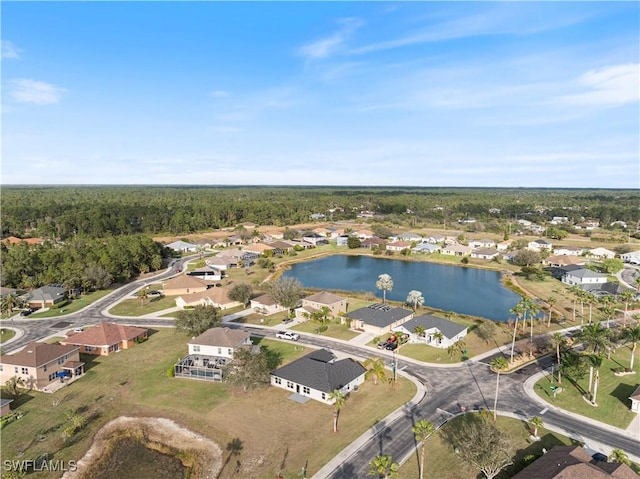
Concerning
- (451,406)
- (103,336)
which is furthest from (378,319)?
(103,336)

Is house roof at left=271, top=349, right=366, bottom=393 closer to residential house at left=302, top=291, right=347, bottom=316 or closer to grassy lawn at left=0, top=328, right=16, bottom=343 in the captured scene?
residential house at left=302, top=291, right=347, bottom=316

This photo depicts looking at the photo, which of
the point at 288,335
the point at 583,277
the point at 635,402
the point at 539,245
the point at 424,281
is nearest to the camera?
the point at 635,402

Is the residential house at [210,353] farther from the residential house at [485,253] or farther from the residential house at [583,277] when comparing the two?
the residential house at [485,253]

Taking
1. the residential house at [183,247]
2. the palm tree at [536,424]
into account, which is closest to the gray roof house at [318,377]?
the palm tree at [536,424]

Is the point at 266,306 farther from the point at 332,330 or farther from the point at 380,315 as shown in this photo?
the point at 380,315

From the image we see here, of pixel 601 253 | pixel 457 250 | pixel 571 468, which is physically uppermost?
pixel 571 468

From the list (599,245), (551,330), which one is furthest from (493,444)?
(599,245)
